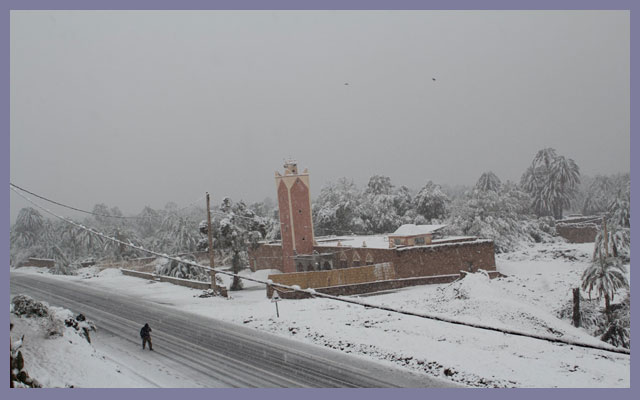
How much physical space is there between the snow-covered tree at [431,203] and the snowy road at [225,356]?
112 ft

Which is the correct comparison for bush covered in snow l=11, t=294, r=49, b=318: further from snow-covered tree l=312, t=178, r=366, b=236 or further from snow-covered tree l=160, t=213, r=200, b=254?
snow-covered tree l=312, t=178, r=366, b=236

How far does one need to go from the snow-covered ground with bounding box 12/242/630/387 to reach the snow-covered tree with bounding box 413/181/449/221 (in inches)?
818

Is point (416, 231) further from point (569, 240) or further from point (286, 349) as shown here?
point (569, 240)

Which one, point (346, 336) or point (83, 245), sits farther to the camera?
point (83, 245)

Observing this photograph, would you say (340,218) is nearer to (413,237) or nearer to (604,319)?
(413,237)

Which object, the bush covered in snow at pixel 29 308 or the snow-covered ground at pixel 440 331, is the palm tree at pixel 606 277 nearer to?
the snow-covered ground at pixel 440 331

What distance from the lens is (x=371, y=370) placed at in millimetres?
11531

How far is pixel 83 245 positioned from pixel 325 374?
24465 mm

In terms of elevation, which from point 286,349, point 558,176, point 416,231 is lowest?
point 286,349

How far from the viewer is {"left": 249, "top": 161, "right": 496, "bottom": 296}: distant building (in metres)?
27.4

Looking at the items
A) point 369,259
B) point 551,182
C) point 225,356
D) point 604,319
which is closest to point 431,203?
point 551,182

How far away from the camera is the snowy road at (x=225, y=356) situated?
10969mm

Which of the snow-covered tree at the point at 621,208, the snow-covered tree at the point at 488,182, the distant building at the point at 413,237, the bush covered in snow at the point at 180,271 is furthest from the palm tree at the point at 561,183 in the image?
the bush covered in snow at the point at 180,271

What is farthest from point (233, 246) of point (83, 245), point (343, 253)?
point (83, 245)
